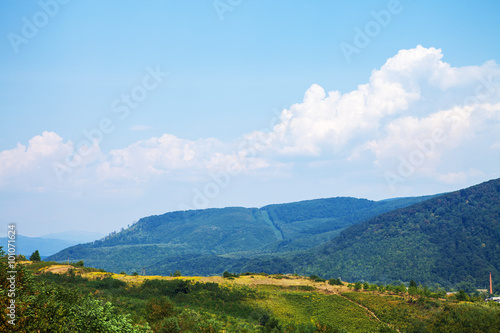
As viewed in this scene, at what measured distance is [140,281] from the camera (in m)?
69.4

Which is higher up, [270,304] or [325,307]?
[270,304]

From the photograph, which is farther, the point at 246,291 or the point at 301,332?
the point at 246,291

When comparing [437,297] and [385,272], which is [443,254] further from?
[437,297]

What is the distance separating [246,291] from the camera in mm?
66812

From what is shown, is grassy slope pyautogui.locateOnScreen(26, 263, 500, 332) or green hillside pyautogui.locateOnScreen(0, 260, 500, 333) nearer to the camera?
green hillside pyautogui.locateOnScreen(0, 260, 500, 333)

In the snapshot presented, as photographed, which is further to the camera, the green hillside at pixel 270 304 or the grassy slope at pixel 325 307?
the grassy slope at pixel 325 307

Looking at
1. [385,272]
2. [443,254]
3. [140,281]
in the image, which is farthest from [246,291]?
[443,254]

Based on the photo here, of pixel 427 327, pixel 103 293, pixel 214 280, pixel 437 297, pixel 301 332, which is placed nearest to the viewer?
pixel 301 332

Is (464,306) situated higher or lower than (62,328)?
lower

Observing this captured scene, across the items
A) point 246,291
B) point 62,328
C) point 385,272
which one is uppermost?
point 62,328

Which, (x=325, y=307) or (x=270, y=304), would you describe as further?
(x=325, y=307)

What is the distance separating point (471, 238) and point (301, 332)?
190005mm

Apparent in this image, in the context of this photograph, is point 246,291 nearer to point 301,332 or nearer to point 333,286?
point 333,286

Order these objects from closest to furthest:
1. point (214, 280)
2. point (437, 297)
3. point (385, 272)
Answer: point (437, 297), point (214, 280), point (385, 272)
